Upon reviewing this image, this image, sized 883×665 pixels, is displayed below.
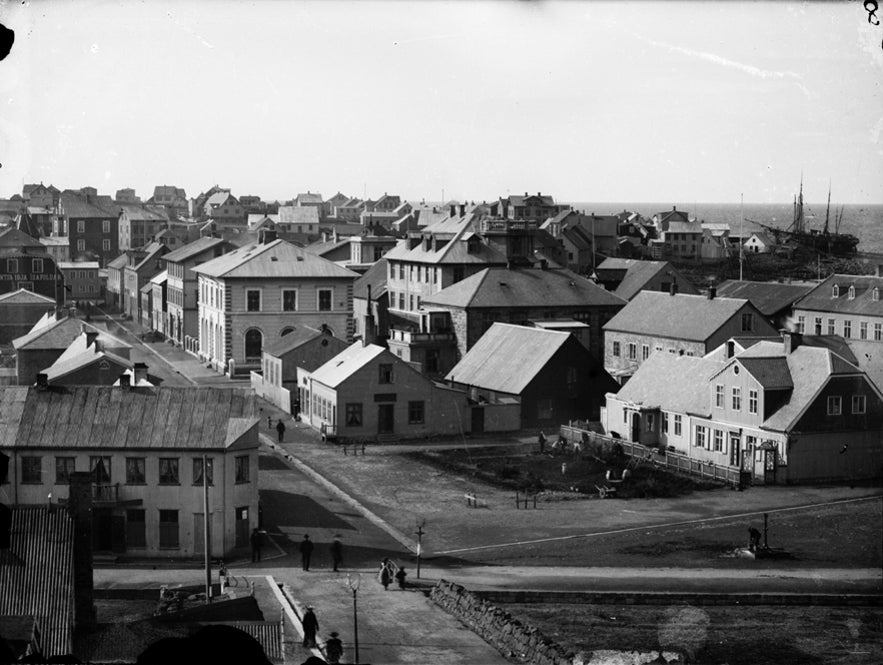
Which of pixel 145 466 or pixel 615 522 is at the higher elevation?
pixel 145 466

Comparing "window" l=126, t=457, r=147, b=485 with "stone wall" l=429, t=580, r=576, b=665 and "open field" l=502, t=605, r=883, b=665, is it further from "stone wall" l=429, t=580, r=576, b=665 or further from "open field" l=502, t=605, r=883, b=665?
"open field" l=502, t=605, r=883, b=665

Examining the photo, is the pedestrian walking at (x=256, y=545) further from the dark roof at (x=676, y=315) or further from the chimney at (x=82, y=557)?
the dark roof at (x=676, y=315)

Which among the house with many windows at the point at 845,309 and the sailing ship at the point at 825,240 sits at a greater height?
the sailing ship at the point at 825,240

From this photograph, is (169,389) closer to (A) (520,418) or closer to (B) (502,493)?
(B) (502,493)

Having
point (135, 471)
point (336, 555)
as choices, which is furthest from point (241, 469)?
point (336, 555)

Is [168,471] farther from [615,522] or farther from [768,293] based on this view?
[768,293]

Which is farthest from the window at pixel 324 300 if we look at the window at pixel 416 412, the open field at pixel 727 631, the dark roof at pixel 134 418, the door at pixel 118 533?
the open field at pixel 727 631
